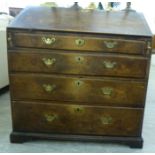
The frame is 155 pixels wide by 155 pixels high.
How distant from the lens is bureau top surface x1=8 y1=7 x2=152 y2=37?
5.77 ft

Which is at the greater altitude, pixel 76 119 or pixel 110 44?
pixel 110 44

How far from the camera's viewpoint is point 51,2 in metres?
2.26

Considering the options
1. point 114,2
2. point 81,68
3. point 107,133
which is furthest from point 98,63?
point 114,2

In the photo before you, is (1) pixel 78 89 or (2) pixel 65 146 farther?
(2) pixel 65 146

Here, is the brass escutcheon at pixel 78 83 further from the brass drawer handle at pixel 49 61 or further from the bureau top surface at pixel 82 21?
the bureau top surface at pixel 82 21

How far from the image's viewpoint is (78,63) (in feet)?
5.93

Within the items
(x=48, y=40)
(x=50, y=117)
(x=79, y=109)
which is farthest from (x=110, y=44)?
(x=50, y=117)

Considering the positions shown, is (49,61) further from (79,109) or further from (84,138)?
(84,138)

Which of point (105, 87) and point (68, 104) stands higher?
Result: point (105, 87)

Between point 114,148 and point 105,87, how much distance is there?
1.45 feet

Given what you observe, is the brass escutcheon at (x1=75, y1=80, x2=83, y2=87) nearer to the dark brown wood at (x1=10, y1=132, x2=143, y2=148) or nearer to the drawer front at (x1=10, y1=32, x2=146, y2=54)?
the drawer front at (x1=10, y1=32, x2=146, y2=54)

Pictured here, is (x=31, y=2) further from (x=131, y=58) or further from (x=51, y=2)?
(x=131, y=58)

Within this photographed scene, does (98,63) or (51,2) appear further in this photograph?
(51,2)

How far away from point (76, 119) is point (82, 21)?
61cm
